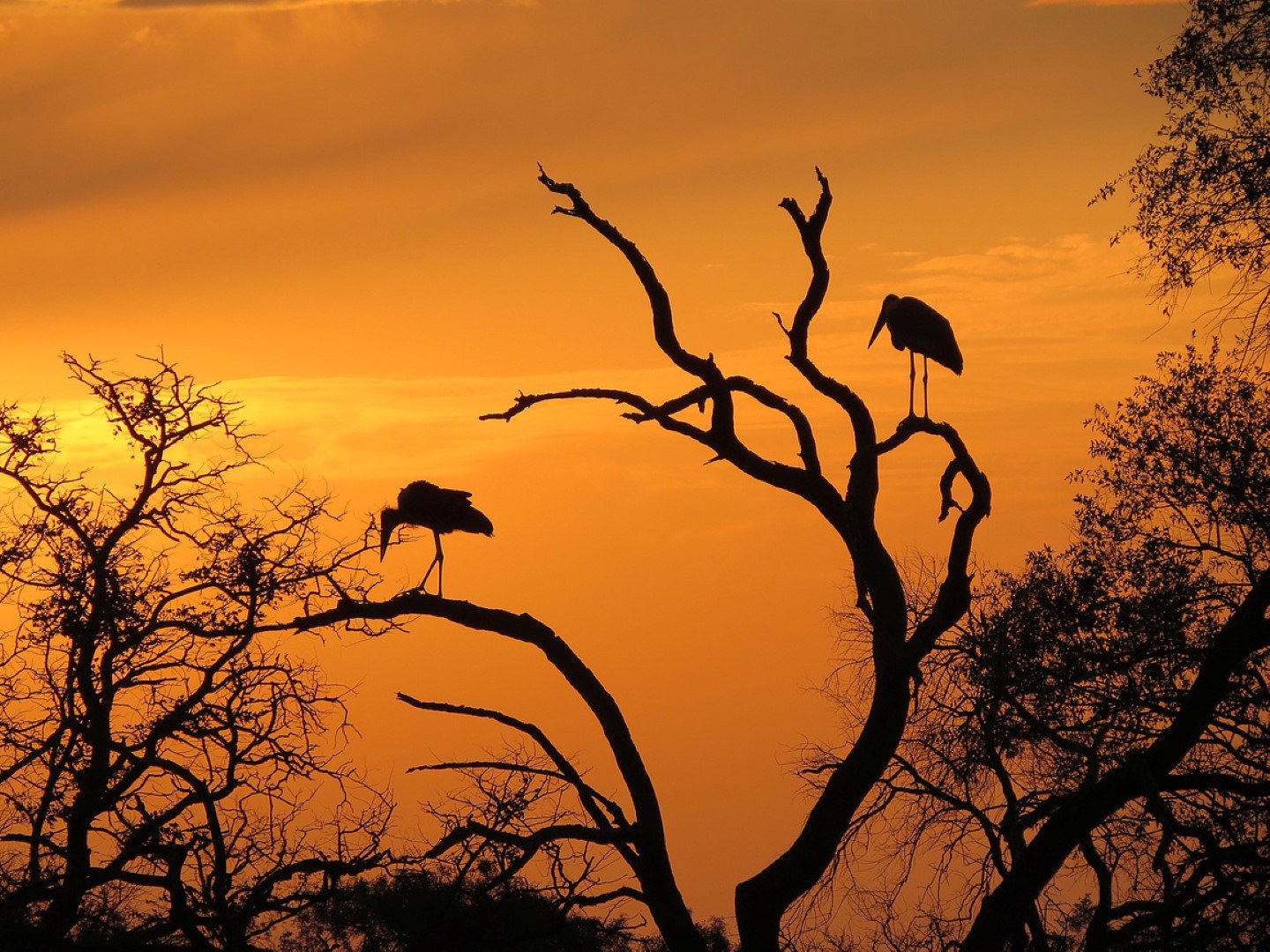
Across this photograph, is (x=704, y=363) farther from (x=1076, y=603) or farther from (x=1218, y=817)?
(x=1076, y=603)

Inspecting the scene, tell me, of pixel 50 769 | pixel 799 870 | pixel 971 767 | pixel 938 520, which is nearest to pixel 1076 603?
pixel 971 767

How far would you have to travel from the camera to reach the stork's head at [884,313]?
1772cm

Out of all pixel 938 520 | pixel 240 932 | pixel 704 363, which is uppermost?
pixel 704 363

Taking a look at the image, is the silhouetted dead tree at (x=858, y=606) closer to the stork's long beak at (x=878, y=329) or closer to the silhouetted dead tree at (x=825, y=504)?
the silhouetted dead tree at (x=825, y=504)

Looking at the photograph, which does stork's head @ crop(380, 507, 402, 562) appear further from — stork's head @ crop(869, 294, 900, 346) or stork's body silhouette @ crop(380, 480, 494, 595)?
stork's head @ crop(869, 294, 900, 346)

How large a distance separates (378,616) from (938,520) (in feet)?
16.3

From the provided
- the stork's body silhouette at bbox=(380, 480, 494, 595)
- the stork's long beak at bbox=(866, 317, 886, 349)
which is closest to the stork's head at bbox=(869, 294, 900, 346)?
the stork's long beak at bbox=(866, 317, 886, 349)

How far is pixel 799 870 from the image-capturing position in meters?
11.6

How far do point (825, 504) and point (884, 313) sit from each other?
21.2 feet

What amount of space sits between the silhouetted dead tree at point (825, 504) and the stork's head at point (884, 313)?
18.9 feet

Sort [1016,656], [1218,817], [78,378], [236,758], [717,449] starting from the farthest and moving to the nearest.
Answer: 1. [1016,656]
2. [78,378]
3. [236,758]
4. [717,449]
5. [1218,817]

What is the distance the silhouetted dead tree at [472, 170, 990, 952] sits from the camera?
11523 mm

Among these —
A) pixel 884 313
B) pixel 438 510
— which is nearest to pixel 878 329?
pixel 884 313

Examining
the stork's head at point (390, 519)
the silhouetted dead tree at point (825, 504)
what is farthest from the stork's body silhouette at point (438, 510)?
the silhouetted dead tree at point (825, 504)
